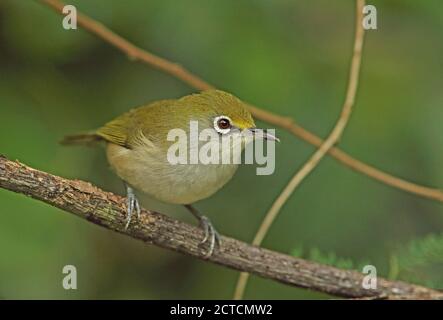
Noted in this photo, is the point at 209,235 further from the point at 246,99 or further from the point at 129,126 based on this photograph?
the point at 246,99

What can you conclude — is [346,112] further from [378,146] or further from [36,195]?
[36,195]

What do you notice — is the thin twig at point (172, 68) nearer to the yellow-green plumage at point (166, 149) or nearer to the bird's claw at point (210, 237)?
the yellow-green plumage at point (166, 149)

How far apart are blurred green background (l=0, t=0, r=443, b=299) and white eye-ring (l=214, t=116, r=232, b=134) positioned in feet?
1.12

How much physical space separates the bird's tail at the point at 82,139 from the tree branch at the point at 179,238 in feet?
1.44

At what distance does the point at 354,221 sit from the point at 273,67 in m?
0.57

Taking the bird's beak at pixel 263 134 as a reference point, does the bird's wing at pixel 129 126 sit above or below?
above

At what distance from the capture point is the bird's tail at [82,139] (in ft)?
7.12

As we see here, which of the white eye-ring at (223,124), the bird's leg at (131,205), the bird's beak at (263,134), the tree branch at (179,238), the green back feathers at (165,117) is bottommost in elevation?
the tree branch at (179,238)

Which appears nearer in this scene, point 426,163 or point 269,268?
point 269,268

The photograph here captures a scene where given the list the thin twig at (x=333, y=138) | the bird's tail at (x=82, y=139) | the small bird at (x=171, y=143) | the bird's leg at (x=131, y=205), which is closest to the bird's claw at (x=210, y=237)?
the small bird at (x=171, y=143)

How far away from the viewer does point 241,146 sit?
1.70 m

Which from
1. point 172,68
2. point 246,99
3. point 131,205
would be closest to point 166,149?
point 131,205

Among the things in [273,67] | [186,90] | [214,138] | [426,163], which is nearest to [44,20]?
[186,90]

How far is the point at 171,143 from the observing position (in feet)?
6.10
